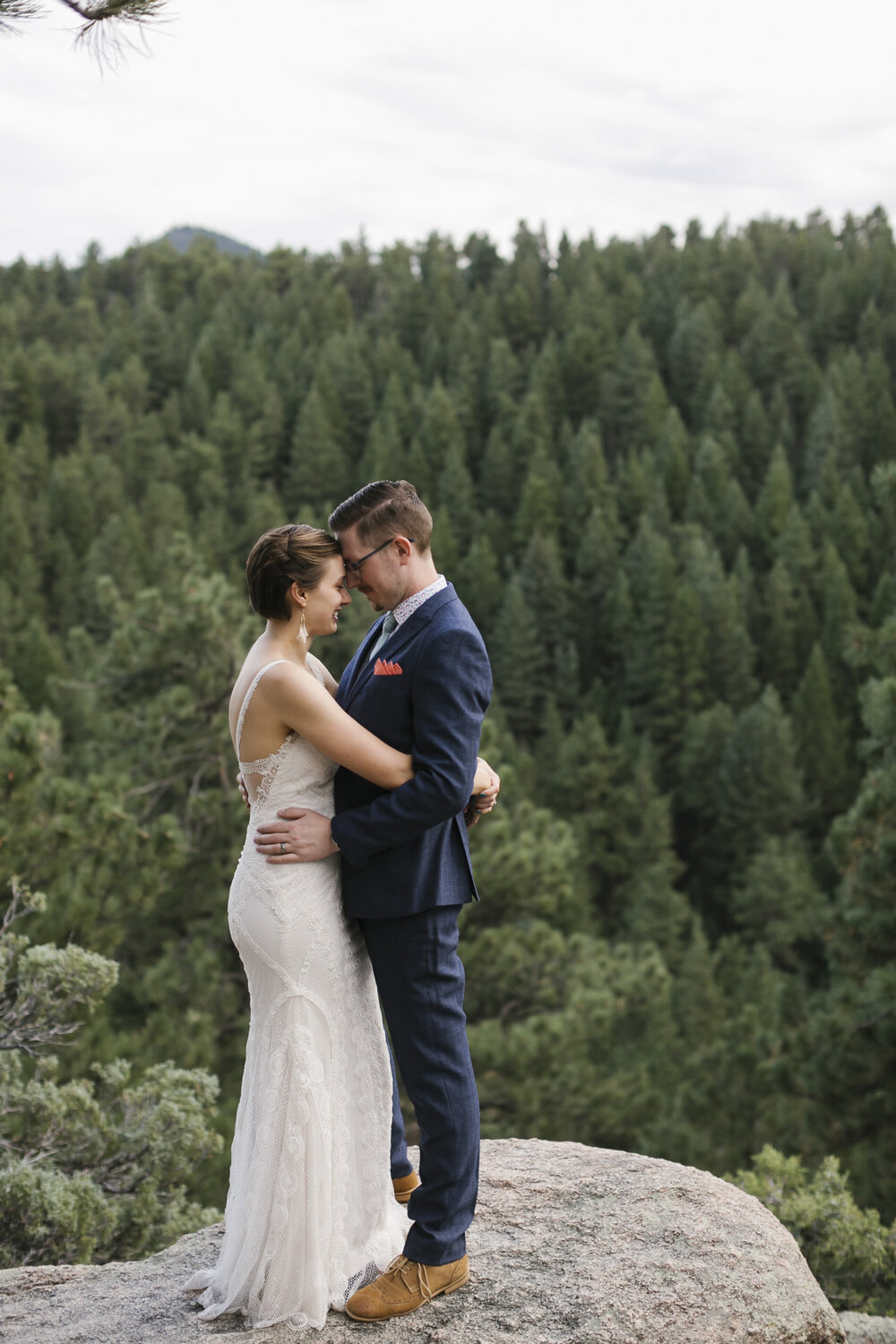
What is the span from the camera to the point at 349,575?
328 cm

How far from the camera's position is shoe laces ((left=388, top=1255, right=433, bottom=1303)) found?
10.6 ft

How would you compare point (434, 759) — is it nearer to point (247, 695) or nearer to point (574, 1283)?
point (247, 695)

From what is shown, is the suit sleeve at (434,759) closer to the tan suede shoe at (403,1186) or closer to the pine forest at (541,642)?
the tan suede shoe at (403,1186)

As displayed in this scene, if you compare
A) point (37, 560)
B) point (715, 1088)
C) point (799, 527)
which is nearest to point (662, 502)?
point (799, 527)

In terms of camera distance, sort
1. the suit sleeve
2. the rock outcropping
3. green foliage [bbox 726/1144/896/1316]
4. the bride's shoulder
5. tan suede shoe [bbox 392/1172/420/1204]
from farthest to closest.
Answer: green foliage [bbox 726/1144/896/1316] → tan suede shoe [bbox 392/1172/420/1204] → the bride's shoulder → the rock outcropping → the suit sleeve

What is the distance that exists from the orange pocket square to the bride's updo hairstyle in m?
0.28

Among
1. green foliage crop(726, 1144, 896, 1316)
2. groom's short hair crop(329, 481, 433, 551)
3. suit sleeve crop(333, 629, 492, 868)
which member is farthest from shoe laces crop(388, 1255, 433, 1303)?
green foliage crop(726, 1144, 896, 1316)

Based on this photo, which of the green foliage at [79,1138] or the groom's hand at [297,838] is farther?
the green foliage at [79,1138]

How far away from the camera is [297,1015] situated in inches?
129

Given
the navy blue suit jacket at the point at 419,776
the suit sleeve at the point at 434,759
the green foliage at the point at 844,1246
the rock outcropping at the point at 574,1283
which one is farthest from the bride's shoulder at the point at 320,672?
the green foliage at the point at 844,1246

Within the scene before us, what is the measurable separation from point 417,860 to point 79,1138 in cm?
366

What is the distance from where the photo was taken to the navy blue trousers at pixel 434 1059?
10.5ft

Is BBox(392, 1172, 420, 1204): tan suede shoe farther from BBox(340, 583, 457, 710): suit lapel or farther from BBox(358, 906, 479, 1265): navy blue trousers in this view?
BBox(340, 583, 457, 710): suit lapel

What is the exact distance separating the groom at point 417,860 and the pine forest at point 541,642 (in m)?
2.56
